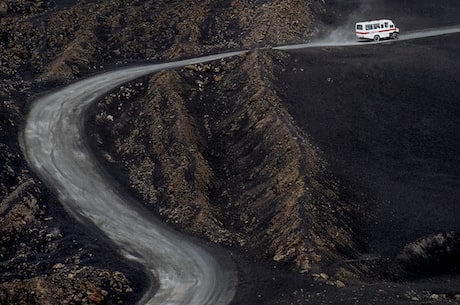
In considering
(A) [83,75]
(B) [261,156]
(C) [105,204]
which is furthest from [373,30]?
(C) [105,204]

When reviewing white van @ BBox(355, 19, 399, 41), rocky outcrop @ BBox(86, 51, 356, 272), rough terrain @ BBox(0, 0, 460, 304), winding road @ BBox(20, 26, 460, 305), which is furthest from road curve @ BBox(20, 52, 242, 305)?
white van @ BBox(355, 19, 399, 41)

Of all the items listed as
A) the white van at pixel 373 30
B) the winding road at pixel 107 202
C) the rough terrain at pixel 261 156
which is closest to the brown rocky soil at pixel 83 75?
the rough terrain at pixel 261 156

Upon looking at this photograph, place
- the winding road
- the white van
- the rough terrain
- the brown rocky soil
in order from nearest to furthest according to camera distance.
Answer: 1. the brown rocky soil
2. the winding road
3. the rough terrain
4. the white van

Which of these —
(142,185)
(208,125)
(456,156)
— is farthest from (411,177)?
(142,185)

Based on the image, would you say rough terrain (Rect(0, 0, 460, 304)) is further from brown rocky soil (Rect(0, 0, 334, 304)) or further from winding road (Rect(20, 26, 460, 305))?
winding road (Rect(20, 26, 460, 305))

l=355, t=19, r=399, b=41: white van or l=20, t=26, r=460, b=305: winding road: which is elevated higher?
l=355, t=19, r=399, b=41: white van

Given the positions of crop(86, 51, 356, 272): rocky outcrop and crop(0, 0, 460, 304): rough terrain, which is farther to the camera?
crop(86, 51, 356, 272): rocky outcrop

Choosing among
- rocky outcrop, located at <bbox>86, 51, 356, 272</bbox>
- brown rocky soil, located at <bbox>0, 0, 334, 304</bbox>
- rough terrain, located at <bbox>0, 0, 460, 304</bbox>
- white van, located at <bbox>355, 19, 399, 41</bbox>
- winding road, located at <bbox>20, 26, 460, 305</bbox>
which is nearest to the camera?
brown rocky soil, located at <bbox>0, 0, 334, 304</bbox>
